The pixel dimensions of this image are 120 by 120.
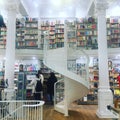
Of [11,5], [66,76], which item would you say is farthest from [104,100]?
[11,5]

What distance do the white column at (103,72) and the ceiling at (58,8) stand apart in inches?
65.5

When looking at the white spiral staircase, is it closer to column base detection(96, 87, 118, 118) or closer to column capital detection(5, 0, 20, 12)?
column base detection(96, 87, 118, 118)

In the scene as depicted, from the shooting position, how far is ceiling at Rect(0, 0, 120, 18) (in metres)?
9.34

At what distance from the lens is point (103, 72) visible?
6.54 meters

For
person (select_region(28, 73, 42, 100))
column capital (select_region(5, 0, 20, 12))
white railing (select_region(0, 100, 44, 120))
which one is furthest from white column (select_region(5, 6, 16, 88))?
person (select_region(28, 73, 42, 100))

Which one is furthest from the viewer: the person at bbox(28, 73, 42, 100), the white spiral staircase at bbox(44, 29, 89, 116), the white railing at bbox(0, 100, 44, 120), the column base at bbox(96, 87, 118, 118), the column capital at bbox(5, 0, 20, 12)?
the person at bbox(28, 73, 42, 100)

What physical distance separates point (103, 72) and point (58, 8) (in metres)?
5.28

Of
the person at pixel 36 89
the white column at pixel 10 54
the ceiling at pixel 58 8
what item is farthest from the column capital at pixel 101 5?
the person at pixel 36 89

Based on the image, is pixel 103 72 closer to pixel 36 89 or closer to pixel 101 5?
pixel 101 5

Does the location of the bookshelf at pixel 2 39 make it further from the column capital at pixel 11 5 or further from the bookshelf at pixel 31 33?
the column capital at pixel 11 5

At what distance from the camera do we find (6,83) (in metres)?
6.49

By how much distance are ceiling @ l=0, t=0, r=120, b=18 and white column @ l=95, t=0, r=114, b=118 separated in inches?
65.5

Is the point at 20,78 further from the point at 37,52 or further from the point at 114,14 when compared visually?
the point at 114,14

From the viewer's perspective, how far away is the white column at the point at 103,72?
6.36 meters
